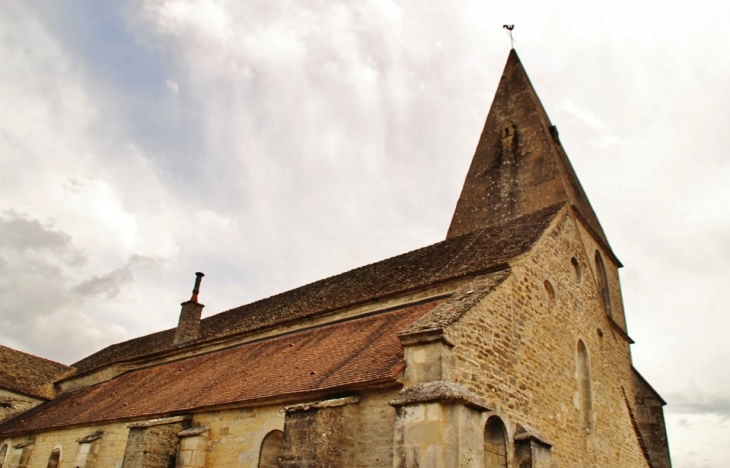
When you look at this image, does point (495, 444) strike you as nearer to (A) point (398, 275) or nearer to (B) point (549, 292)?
(B) point (549, 292)

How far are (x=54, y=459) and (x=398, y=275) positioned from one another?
1272 cm

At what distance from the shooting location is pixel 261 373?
13680mm

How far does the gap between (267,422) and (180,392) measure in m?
5.16

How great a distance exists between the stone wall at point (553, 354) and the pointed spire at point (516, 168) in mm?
3858

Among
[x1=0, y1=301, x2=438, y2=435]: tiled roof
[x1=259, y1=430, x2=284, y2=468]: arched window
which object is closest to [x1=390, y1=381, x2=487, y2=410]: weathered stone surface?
[x1=0, y1=301, x2=438, y2=435]: tiled roof

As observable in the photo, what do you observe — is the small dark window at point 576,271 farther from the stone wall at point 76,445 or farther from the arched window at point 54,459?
the arched window at point 54,459

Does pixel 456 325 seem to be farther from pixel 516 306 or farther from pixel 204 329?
pixel 204 329

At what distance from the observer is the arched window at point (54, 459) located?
17594mm

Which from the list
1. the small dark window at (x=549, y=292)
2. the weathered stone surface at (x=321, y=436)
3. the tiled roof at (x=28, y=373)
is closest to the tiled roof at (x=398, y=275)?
the small dark window at (x=549, y=292)

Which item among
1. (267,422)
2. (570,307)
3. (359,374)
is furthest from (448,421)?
(570,307)

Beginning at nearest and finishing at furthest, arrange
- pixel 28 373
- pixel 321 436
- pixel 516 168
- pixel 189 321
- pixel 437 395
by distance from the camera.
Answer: pixel 437 395 → pixel 321 436 → pixel 516 168 → pixel 189 321 → pixel 28 373

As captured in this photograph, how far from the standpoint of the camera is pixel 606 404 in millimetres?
14133

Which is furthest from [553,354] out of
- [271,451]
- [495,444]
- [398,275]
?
[271,451]

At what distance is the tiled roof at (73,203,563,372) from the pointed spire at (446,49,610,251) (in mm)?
2947
